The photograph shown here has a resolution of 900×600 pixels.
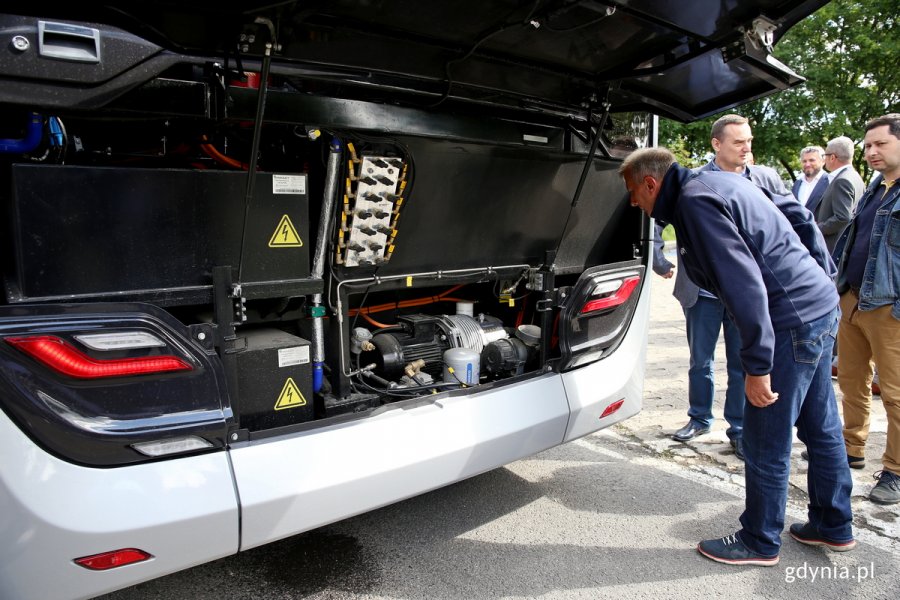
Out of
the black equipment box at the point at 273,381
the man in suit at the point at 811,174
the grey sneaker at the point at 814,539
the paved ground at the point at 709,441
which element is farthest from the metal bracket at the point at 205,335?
the man in suit at the point at 811,174

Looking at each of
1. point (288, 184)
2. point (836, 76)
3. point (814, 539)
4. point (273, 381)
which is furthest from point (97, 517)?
point (836, 76)

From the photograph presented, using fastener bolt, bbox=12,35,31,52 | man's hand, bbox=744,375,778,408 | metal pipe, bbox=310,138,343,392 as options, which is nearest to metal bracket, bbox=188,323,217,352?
metal pipe, bbox=310,138,343,392

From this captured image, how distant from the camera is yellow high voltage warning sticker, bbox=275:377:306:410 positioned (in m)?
2.29

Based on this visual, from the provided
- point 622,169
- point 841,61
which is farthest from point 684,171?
point 841,61

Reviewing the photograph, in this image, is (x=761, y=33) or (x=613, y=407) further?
(x=613, y=407)

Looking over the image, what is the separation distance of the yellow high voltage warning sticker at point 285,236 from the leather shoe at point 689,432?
300 centimetres

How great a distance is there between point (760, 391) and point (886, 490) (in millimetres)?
1459

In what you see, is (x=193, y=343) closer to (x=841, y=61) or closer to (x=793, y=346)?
(x=793, y=346)

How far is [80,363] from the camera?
1.69 m

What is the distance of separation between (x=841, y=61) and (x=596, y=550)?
1791cm

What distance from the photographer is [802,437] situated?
9.43 ft

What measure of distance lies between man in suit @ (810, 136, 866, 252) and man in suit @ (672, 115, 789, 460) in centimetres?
152

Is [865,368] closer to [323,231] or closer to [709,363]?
[709,363]

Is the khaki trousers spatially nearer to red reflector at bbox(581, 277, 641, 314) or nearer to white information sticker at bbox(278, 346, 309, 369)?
red reflector at bbox(581, 277, 641, 314)
